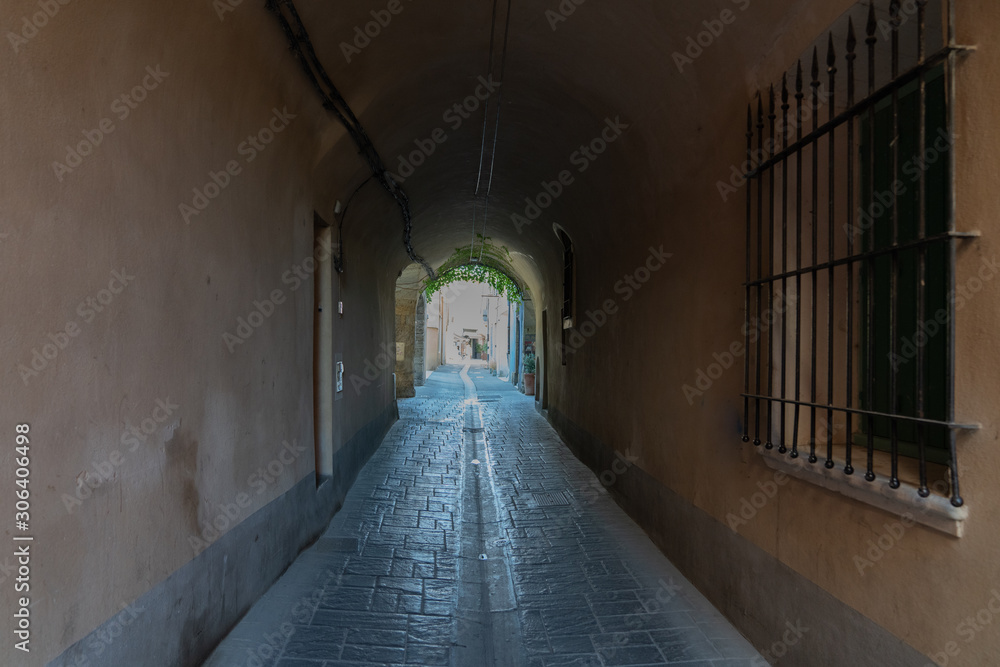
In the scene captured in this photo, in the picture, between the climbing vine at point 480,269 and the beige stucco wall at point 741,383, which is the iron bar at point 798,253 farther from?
the climbing vine at point 480,269

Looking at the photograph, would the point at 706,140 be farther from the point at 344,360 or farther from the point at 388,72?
the point at 344,360

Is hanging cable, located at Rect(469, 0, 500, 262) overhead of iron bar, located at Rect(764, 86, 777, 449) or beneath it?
overhead

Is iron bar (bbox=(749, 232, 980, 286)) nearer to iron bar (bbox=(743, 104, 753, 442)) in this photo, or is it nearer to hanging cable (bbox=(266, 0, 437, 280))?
iron bar (bbox=(743, 104, 753, 442))

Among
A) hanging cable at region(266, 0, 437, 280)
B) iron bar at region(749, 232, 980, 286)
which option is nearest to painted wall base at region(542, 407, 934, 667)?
iron bar at region(749, 232, 980, 286)

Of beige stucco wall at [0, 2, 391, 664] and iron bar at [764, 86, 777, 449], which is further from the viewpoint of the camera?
iron bar at [764, 86, 777, 449]

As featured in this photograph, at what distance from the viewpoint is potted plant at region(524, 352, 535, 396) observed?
18.7m

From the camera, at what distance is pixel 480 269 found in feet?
60.4

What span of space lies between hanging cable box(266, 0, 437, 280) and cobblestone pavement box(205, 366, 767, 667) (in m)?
3.58

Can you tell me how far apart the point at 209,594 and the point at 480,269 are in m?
15.7

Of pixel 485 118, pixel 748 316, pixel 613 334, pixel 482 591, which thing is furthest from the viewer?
pixel 613 334

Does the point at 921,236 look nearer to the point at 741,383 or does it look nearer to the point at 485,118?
the point at 741,383

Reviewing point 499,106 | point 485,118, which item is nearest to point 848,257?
point 499,106

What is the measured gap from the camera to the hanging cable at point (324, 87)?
351 cm

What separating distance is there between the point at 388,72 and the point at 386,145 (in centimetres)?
144
